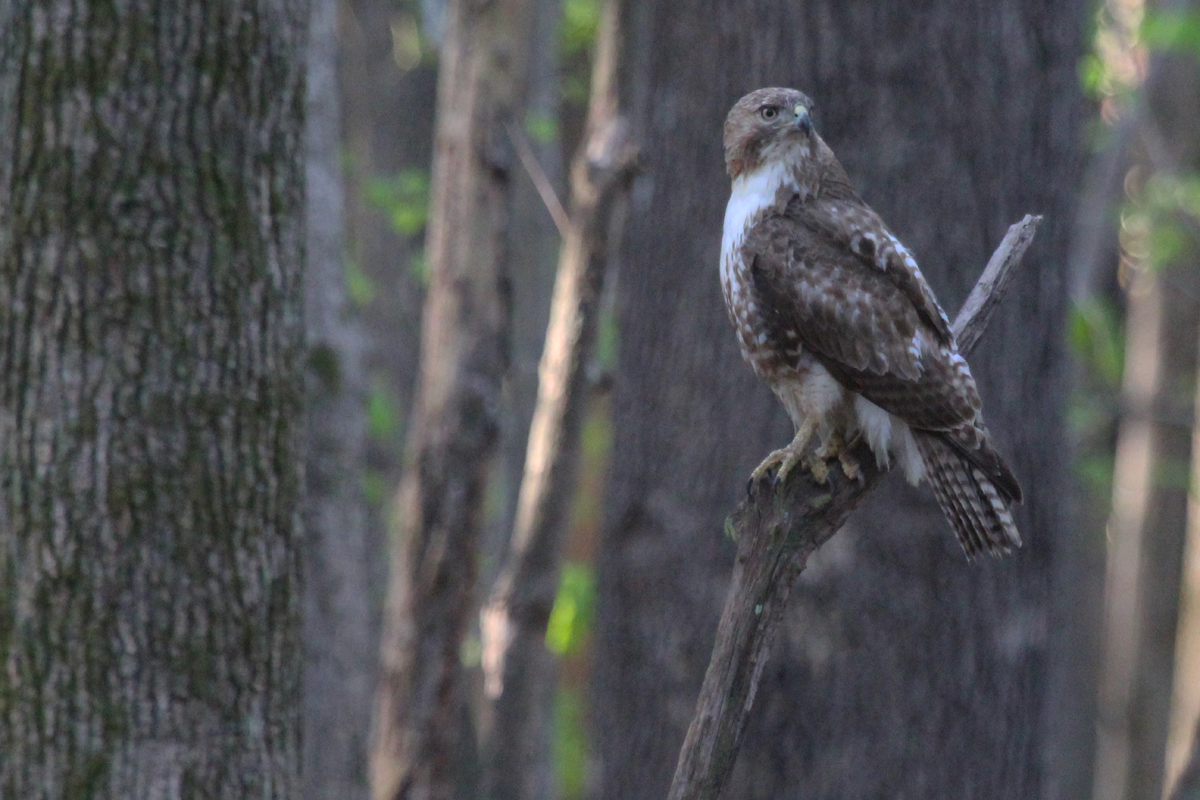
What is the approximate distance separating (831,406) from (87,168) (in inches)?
76.0

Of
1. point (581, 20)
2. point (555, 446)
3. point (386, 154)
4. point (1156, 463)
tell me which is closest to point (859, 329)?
point (555, 446)

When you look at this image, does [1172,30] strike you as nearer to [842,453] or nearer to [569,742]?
[842,453]

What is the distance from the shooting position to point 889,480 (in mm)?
4227

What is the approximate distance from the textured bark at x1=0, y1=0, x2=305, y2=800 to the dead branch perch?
1397mm

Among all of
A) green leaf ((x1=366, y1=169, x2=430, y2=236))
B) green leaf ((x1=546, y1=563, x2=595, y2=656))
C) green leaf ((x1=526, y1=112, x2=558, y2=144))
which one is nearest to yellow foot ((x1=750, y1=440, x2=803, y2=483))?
green leaf ((x1=546, y1=563, x2=595, y2=656))

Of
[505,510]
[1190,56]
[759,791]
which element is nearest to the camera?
[759,791]

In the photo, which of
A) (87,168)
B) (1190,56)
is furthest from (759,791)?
(1190,56)

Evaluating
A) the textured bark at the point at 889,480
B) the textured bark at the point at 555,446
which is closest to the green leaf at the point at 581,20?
the textured bark at the point at 555,446

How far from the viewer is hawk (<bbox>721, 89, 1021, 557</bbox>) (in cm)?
326

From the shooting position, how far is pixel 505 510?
Answer: 34.8 ft

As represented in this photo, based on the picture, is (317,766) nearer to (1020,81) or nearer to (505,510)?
(1020,81)

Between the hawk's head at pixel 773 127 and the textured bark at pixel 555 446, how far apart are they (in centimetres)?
340

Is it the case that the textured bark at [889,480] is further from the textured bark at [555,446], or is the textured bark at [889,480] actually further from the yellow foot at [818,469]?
the textured bark at [555,446]

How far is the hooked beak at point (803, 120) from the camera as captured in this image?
3463mm
